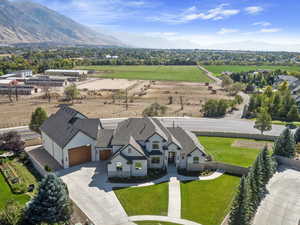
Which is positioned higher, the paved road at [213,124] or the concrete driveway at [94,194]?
the paved road at [213,124]

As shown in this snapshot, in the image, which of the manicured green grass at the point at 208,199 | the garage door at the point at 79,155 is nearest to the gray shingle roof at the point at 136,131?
the garage door at the point at 79,155

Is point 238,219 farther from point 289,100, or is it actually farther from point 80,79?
point 80,79

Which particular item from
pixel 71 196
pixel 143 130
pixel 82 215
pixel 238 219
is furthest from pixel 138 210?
pixel 143 130

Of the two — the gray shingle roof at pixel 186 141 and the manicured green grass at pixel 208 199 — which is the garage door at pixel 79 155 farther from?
the manicured green grass at pixel 208 199

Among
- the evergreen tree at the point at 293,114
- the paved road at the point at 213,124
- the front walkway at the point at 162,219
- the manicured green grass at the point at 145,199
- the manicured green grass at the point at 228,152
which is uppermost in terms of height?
the evergreen tree at the point at 293,114

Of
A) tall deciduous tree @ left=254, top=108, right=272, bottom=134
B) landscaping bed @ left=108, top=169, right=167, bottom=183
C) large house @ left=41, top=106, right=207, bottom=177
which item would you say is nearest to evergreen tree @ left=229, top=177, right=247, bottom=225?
landscaping bed @ left=108, top=169, right=167, bottom=183

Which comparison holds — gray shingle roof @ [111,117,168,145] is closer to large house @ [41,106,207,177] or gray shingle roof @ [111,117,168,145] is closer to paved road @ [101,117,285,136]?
large house @ [41,106,207,177]

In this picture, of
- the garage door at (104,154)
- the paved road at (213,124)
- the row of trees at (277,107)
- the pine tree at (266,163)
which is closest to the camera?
the pine tree at (266,163)
